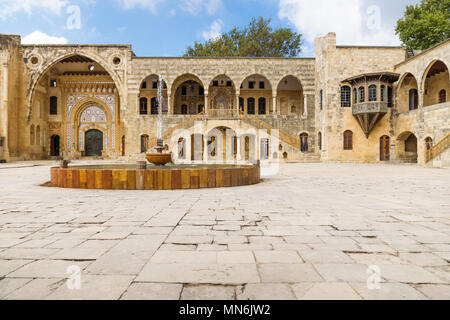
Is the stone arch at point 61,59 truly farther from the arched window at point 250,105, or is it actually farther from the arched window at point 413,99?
the arched window at point 413,99

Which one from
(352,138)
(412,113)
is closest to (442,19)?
(412,113)

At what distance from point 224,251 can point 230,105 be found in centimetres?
2716

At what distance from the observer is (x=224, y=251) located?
2.64m

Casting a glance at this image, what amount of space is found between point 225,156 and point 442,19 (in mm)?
21307

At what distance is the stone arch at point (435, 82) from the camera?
20188mm

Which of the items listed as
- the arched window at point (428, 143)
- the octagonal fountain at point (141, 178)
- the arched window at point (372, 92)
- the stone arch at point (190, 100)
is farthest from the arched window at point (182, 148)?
the arched window at point (428, 143)

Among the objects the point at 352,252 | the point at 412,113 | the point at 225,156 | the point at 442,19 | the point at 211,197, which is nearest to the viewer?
the point at 352,252

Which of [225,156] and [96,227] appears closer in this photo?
[96,227]

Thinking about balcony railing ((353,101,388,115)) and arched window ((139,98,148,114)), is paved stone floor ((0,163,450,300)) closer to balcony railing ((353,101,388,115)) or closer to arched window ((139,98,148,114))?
balcony railing ((353,101,388,115))

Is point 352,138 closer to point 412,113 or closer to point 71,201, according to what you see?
point 412,113

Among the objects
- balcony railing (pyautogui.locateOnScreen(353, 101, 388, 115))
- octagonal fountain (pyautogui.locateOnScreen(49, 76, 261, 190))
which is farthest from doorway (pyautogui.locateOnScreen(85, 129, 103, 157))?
balcony railing (pyautogui.locateOnScreen(353, 101, 388, 115))

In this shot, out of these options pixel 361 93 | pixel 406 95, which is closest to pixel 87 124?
pixel 361 93

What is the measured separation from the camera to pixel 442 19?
24.0 metres

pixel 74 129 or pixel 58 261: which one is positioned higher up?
pixel 74 129
